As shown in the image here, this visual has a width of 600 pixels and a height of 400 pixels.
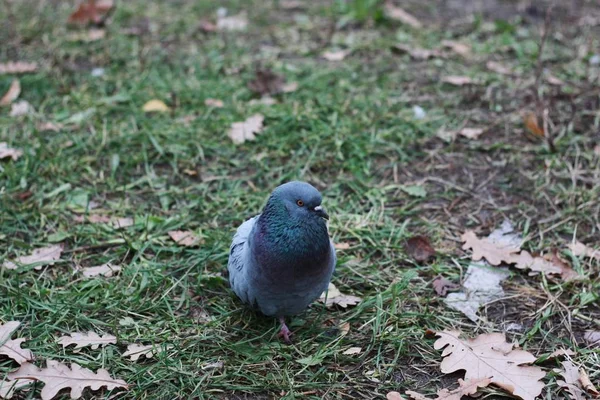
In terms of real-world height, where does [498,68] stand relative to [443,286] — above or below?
above

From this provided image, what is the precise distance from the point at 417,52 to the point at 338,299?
9.36 feet

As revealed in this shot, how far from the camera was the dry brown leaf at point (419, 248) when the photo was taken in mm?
3281

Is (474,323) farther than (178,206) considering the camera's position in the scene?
No

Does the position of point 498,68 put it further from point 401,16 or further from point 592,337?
point 592,337

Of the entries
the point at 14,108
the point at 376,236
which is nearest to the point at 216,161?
the point at 376,236

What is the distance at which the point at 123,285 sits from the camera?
9.88ft

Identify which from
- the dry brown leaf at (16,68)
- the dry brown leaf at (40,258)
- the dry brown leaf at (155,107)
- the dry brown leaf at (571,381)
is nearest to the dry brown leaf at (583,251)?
the dry brown leaf at (571,381)

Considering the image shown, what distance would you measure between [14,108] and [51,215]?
4.27 ft

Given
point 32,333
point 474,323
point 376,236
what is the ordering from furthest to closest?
point 376,236 < point 474,323 < point 32,333

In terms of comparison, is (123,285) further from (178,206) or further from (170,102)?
(170,102)

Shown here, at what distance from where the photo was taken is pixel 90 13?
5.59 metres

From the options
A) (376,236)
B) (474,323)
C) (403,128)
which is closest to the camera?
(474,323)

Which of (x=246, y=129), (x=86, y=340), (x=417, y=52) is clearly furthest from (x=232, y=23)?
(x=86, y=340)

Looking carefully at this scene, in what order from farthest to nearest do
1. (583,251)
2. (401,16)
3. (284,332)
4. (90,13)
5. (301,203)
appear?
1. (401,16)
2. (90,13)
3. (583,251)
4. (284,332)
5. (301,203)
